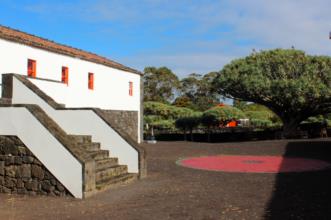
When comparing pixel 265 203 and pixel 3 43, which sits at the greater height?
pixel 3 43

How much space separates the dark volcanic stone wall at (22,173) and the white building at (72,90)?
19 cm

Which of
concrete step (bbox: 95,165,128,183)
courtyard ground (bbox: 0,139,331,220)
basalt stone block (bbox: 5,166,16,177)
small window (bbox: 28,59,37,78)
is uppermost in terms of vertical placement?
small window (bbox: 28,59,37,78)

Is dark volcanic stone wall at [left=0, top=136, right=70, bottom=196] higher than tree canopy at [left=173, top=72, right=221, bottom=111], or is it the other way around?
tree canopy at [left=173, top=72, right=221, bottom=111]

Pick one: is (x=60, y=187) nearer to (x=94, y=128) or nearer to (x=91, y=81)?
(x=94, y=128)

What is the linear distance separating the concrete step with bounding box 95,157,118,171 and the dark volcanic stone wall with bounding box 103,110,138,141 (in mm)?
11073

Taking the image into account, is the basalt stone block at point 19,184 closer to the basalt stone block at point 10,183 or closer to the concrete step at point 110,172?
the basalt stone block at point 10,183

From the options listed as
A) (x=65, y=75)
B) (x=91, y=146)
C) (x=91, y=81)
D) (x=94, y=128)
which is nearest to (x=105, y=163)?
(x=91, y=146)

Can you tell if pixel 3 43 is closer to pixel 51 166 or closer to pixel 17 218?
pixel 51 166

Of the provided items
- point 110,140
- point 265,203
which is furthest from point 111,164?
point 265,203

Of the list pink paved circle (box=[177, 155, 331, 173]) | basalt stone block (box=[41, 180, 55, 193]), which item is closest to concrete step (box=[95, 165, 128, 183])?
basalt stone block (box=[41, 180, 55, 193])

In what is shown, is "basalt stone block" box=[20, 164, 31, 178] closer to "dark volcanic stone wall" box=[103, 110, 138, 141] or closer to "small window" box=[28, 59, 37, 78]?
"small window" box=[28, 59, 37, 78]

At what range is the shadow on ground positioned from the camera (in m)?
7.19

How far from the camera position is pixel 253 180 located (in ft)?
37.4

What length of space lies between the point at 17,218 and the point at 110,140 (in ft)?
16.8
